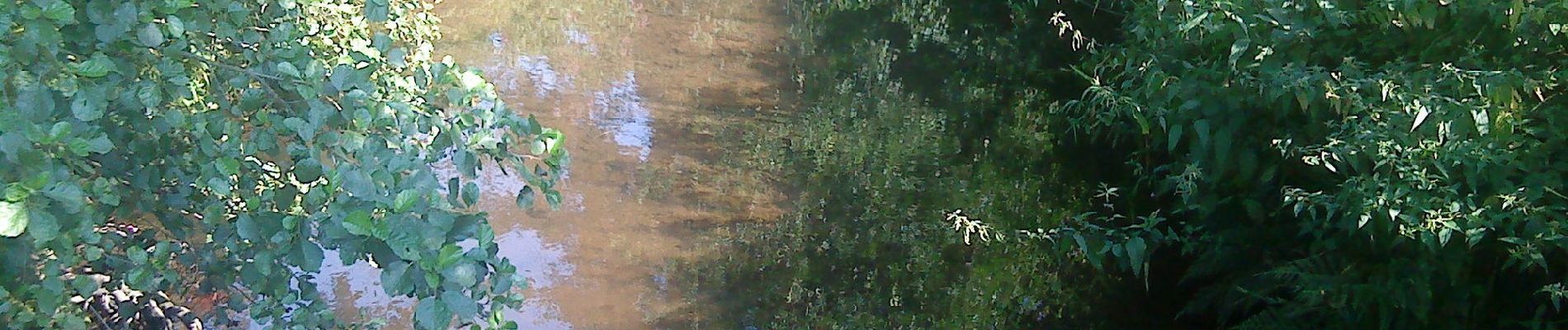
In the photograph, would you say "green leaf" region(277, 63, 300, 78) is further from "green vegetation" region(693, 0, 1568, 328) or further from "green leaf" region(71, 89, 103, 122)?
"green vegetation" region(693, 0, 1568, 328)

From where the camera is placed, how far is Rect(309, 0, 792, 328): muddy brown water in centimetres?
186

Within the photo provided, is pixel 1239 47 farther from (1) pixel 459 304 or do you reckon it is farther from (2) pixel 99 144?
(2) pixel 99 144

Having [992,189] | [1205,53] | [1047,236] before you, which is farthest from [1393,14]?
[992,189]

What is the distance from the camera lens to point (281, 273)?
1.01 meters

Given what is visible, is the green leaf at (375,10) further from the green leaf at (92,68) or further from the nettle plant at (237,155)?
the green leaf at (92,68)

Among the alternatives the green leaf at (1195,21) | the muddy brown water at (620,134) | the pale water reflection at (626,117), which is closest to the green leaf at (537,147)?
the muddy brown water at (620,134)

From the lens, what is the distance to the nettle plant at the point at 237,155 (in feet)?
2.52

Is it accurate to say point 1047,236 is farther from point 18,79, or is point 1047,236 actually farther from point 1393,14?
point 18,79

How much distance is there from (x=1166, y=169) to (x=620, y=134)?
3.50 feet

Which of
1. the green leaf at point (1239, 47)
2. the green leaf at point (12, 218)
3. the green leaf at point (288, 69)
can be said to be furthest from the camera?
the green leaf at point (1239, 47)

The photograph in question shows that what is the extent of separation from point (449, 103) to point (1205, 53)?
51.7 inches

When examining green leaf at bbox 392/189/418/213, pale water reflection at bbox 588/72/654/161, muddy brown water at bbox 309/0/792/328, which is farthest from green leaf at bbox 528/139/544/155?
pale water reflection at bbox 588/72/654/161

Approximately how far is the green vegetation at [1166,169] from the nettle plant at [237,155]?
0.98m

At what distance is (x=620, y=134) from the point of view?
226 cm
